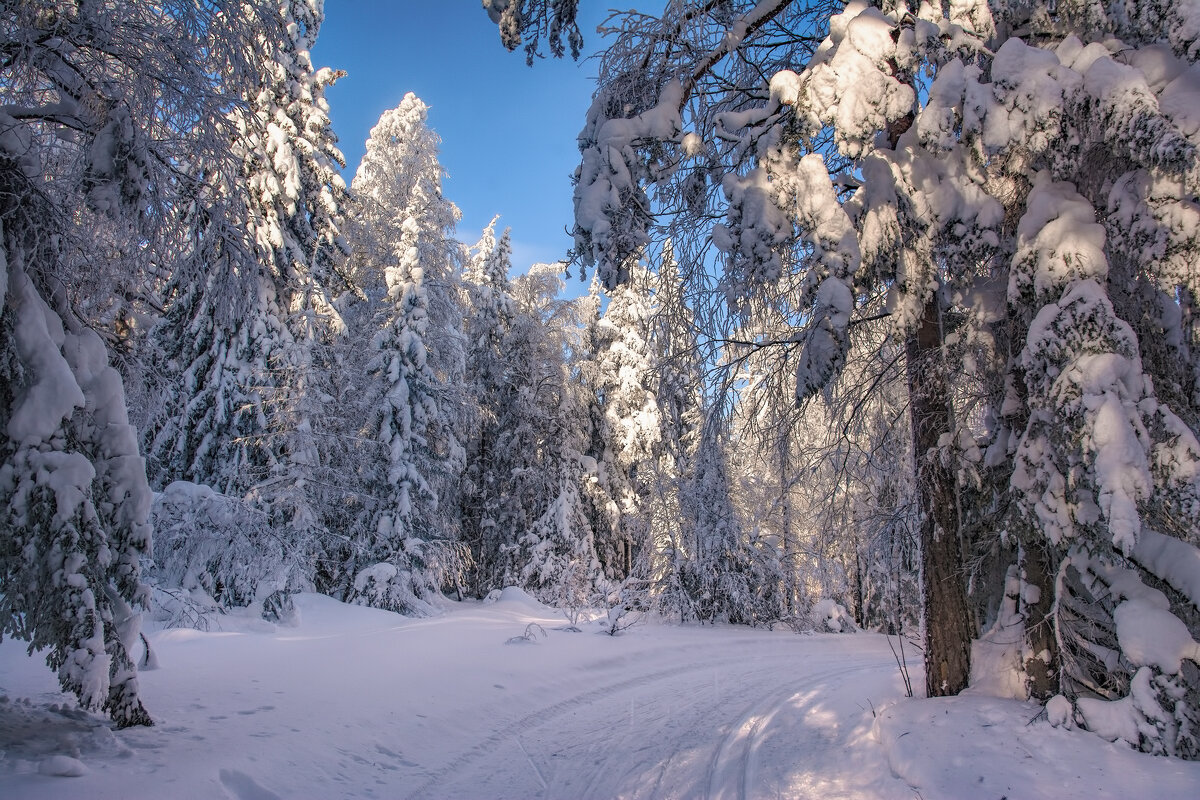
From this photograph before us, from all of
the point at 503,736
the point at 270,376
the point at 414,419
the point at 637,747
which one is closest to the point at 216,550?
the point at 270,376

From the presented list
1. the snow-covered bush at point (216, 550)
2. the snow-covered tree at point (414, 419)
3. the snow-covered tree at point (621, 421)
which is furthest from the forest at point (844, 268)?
the snow-covered tree at point (621, 421)

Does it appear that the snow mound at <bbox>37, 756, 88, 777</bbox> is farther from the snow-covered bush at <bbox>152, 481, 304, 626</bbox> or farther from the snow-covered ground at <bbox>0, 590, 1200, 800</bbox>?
the snow-covered bush at <bbox>152, 481, 304, 626</bbox>

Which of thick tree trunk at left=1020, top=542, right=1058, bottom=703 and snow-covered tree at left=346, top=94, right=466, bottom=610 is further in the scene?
snow-covered tree at left=346, top=94, right=466, bottom=610

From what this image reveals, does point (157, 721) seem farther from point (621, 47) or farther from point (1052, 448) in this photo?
point (621, 47)

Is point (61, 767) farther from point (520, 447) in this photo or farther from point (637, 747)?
point (520, 447)

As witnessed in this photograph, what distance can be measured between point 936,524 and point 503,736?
4316 mm

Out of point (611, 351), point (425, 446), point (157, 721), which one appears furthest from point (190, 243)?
point (611, 351)

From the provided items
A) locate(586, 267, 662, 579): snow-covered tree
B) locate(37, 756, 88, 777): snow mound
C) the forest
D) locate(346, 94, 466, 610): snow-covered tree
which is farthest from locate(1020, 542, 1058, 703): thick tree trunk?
locate(586, 267, 662, 579): snow-covered tree

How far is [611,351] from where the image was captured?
2200cm

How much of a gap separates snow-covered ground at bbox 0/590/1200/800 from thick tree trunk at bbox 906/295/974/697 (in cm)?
41

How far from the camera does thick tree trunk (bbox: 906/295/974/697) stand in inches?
214

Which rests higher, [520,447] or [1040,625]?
[520,447]

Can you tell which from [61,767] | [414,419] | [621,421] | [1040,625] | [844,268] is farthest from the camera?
[621,421]

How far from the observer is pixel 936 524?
222 inches
